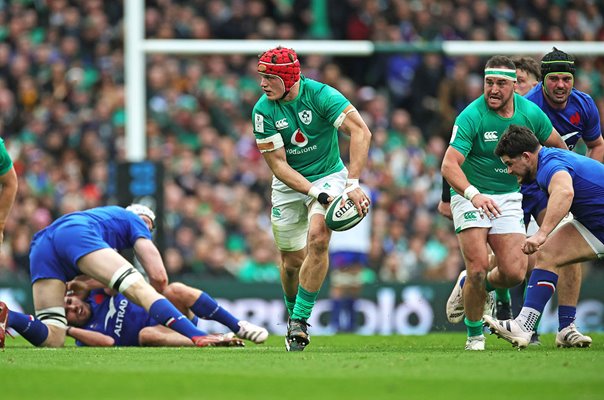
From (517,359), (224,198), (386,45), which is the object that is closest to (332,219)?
(517,359)

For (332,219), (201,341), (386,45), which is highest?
(386,45)

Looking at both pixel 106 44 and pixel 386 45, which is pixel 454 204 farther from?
pixel 106 44

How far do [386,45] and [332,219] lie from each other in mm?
7999

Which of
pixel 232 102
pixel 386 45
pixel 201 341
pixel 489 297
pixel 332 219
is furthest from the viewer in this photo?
pixel 232 102

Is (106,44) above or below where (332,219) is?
above

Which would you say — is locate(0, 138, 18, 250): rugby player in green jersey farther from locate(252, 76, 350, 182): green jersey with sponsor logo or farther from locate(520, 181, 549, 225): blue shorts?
locate(520, 181, 549, 225): blue shorts

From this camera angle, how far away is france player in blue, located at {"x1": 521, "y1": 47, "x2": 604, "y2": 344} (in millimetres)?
10961

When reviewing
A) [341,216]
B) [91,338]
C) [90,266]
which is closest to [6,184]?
[90,266]

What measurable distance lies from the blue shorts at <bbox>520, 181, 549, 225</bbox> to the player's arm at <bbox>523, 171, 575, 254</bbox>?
1891 millimetres

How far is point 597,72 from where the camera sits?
854 inches

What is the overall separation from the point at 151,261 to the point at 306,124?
200cm

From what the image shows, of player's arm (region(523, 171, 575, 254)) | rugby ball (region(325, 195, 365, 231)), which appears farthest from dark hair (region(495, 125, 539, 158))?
rugby ball (region(325, 195, 365, 231))

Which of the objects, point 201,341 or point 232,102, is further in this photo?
point 232,102

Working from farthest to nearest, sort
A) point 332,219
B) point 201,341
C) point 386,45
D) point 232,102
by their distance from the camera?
point 232,102
point 386,45
point 201,341
point 332,219
